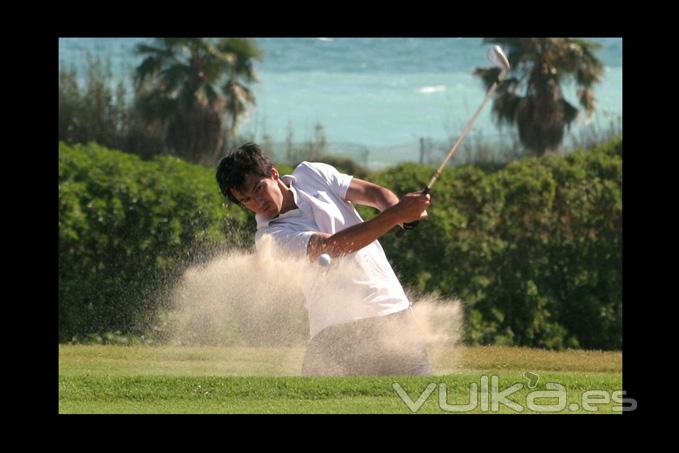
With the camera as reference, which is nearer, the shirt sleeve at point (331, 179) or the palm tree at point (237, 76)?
the shirt sleeve at point (331, 179)

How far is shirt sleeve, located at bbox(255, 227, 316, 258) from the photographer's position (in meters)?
5.97

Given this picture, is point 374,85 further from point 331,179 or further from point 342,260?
point 342,260

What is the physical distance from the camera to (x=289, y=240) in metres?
6.02

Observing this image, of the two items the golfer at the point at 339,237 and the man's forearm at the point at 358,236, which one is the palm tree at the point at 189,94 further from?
the man's forearm at the point at 358,236

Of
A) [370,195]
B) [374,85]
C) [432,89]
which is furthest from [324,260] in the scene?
[374,85]

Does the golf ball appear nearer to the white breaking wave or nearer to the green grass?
the green grass

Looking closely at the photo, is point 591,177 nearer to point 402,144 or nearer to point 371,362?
point 371,362

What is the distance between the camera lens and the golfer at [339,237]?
593cm

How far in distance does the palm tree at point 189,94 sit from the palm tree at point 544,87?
4.76 meters

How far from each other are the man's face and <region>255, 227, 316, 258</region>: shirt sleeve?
0.09 meters

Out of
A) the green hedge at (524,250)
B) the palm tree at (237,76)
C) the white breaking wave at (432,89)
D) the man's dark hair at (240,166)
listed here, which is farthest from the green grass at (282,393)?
the white breaking wave at (432,89)

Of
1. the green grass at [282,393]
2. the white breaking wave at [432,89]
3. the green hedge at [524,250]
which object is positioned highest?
the white breaking wave at [432,89]

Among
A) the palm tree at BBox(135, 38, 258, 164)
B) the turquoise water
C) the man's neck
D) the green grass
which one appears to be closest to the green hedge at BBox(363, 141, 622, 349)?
the green grass

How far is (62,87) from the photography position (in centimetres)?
2227
